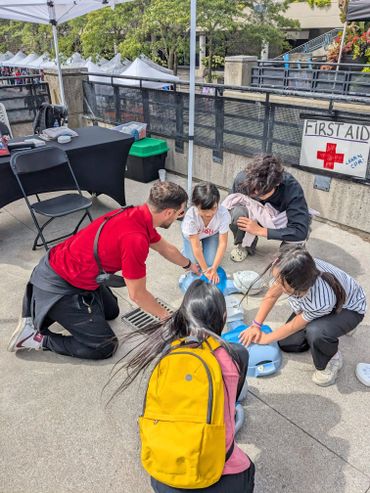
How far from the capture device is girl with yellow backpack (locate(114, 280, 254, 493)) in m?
1.32

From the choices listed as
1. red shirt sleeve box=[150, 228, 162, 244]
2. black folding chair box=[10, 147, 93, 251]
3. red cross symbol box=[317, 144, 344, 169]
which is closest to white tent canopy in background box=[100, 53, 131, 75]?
black folding chair box=[10, 147, 93, 251]

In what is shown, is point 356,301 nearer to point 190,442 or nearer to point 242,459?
point 242,459

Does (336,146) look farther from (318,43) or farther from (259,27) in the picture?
(318,43)

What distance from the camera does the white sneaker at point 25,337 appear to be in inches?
104

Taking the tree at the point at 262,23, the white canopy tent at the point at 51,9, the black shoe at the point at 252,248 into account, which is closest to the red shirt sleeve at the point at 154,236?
the black shoe at the point at 252,248

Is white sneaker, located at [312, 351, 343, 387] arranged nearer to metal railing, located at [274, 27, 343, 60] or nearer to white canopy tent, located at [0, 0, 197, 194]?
white canopy tent, located at [0, 0, 197, 194]

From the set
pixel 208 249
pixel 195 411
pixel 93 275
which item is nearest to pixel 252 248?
pixel 208 249

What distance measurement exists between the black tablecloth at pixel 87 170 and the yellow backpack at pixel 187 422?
3.32 m

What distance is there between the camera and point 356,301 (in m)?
2.35

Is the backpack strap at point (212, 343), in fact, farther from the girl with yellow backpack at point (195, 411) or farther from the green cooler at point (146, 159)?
the green cooler at point (146, 159)

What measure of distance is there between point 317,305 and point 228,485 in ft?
3.65

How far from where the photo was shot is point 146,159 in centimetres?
599

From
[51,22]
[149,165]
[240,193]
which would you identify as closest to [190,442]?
[240,193]

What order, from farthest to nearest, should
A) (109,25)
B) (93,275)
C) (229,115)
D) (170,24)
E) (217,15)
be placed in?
(109,25), (170,24), (217,15), (229,115), (93,275)
